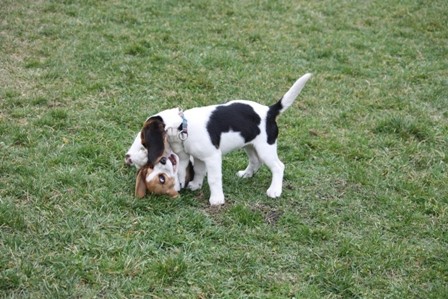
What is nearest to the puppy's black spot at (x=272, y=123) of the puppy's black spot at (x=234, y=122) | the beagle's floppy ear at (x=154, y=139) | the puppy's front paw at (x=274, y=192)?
the puppy's black spot at (x=234, y=122)

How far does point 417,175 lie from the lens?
19.7ft

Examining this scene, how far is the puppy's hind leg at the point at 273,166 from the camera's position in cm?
536

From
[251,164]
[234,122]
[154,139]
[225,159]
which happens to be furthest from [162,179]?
[225,159]

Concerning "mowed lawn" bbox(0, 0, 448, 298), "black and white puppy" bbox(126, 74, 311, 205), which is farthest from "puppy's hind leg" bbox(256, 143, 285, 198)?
"mowed lawn" bbox(0, 0, 448, 298)

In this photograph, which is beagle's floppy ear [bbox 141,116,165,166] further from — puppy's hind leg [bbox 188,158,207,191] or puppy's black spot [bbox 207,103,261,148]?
puppy's hind leg [bbox 188,158,207,191]

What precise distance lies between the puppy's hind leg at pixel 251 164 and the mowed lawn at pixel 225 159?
0.31ft

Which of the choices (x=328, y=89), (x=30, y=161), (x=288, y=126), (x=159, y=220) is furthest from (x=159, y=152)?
(x=328, y=89)

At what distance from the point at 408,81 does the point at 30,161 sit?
565 cm

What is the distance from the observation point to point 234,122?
514 centimetres

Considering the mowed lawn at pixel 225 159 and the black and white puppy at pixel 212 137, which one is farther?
the black and white puppy at pixel 212 137

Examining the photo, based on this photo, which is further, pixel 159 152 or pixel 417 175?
pixel 417 175

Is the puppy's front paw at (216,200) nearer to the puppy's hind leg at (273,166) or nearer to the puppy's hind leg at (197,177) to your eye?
the puppy's hind leg at (197,177)

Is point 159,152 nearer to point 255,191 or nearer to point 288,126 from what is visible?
point 255,191

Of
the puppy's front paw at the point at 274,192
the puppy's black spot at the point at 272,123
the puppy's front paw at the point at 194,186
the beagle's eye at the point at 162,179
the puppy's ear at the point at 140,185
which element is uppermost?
the puppy's black spot at the point at 272,123
